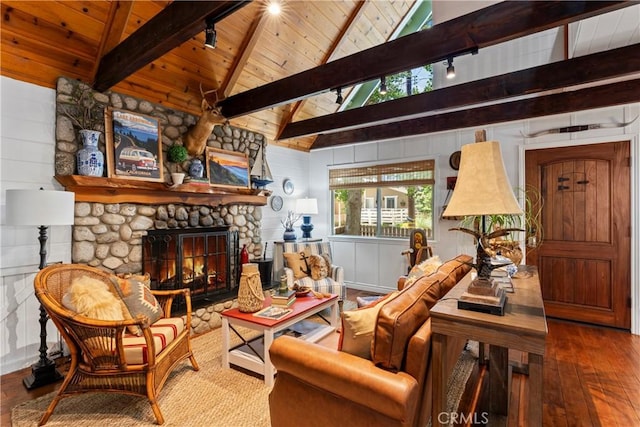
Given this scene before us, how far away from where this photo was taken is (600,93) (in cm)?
320

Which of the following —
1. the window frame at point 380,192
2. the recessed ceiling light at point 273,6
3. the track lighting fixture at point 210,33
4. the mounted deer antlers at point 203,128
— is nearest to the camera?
the track lighting fixture at point 210,33

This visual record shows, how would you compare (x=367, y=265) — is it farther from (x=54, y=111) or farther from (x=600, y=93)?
(x=54, y=111)

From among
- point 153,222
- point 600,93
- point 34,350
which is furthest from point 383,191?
point 34,350

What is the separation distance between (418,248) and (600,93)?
Answer: 255 centimetres

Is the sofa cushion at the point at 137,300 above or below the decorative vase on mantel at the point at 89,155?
below

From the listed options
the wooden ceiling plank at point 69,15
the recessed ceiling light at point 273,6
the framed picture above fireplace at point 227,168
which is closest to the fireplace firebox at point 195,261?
the framed picture above fireplace at point 227,168

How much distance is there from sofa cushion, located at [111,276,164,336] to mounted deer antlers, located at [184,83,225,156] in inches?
74.9

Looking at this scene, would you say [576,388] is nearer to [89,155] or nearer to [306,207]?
[306,207]

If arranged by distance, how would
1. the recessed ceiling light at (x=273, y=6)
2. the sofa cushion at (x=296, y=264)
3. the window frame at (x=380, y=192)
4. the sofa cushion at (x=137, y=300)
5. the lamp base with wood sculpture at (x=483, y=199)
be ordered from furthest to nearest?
the window frame at (x=380, y=192) → the sofa cushion at (x=296, y=264) → the recessed ceiling light at (x=273, y=6) → the sofa cushion at (x=137, y=300) → the lamp base with wood sculpture at (x=483, y=199)

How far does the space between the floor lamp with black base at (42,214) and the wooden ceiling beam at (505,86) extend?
3.13 meters

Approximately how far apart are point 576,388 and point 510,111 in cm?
294

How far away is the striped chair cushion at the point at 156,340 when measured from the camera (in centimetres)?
202

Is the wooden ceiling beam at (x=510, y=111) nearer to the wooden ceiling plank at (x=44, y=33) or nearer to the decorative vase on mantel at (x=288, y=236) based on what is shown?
the decorative vase on mantel at (x=288, y=236)

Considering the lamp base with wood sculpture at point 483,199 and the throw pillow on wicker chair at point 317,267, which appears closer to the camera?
the lamp base with wood sculpture at point 483,199
